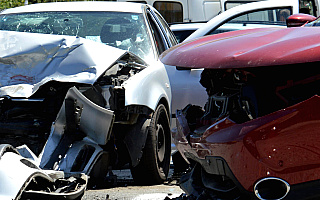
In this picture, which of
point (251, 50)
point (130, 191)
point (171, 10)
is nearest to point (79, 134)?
point (130, 191)

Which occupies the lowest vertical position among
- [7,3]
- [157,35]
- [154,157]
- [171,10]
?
[154,157]

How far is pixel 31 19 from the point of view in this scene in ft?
22.0

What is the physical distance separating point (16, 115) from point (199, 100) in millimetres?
2552

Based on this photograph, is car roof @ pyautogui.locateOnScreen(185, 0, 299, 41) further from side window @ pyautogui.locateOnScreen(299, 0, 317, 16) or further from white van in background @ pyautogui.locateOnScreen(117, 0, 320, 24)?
white van in background @ pyautogui.locateOnScreen(117, 0, 320, 24)

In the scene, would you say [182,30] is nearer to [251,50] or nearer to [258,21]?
[258,21]

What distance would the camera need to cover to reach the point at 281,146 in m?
3.32

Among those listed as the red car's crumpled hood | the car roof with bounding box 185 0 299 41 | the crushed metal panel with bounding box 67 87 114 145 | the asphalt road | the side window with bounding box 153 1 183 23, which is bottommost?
the asphalt road

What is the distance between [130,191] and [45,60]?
1.50 meters

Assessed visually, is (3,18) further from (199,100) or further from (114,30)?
(199,100)

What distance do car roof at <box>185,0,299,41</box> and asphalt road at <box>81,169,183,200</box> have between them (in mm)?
2081

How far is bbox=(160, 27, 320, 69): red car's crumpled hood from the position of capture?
11.0 ft

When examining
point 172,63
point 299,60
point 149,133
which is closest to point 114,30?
point 149,133

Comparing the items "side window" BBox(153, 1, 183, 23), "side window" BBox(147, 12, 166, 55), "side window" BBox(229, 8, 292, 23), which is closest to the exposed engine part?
"side window" BBox(147, 12, 166, 55)

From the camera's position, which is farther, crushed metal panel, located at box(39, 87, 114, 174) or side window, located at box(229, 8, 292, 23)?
side window, located at box(229, 8, 292, 23)
